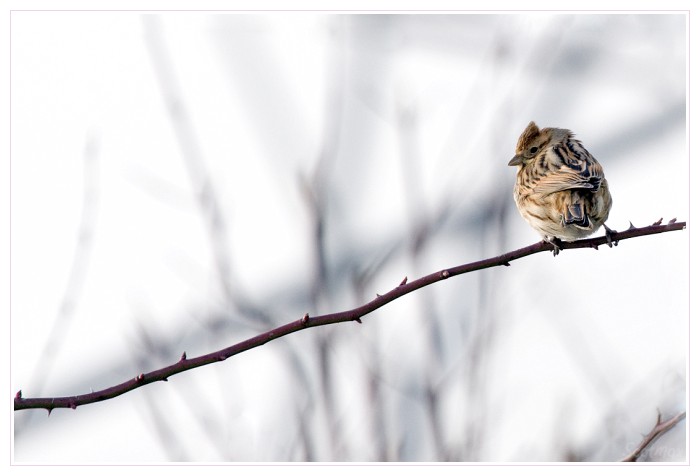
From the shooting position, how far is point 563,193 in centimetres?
439

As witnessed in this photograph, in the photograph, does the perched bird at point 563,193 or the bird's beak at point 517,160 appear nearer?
the perched bird at point 563,193

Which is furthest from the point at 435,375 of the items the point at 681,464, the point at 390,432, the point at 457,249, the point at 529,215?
the point at 529,215

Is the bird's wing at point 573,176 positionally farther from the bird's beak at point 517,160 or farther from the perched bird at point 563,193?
the bird's beak at point 517,160

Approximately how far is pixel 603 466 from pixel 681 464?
1.86ft

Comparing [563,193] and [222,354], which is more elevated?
[222,354]

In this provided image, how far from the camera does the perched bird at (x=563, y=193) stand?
4242 millimetres

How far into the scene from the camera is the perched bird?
4.24 metres

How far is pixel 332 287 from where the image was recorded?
3201 mm

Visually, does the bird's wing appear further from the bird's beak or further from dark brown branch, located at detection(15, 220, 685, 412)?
dark brown branch, located at detection(15, 220, 685, 412)

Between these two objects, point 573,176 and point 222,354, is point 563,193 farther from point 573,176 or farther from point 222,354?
point 222,354

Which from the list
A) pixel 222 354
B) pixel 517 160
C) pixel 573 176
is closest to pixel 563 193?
pixel 573 176

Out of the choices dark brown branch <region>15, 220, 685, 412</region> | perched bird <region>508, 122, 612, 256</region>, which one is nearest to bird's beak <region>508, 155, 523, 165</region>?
perched bird <region>508, 122, 612, 256</region>

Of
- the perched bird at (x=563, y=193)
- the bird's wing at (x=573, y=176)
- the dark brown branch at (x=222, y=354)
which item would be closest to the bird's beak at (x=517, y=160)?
the perched bird at (x=563, y=193)

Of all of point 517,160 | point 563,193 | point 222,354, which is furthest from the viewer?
point 517,160
